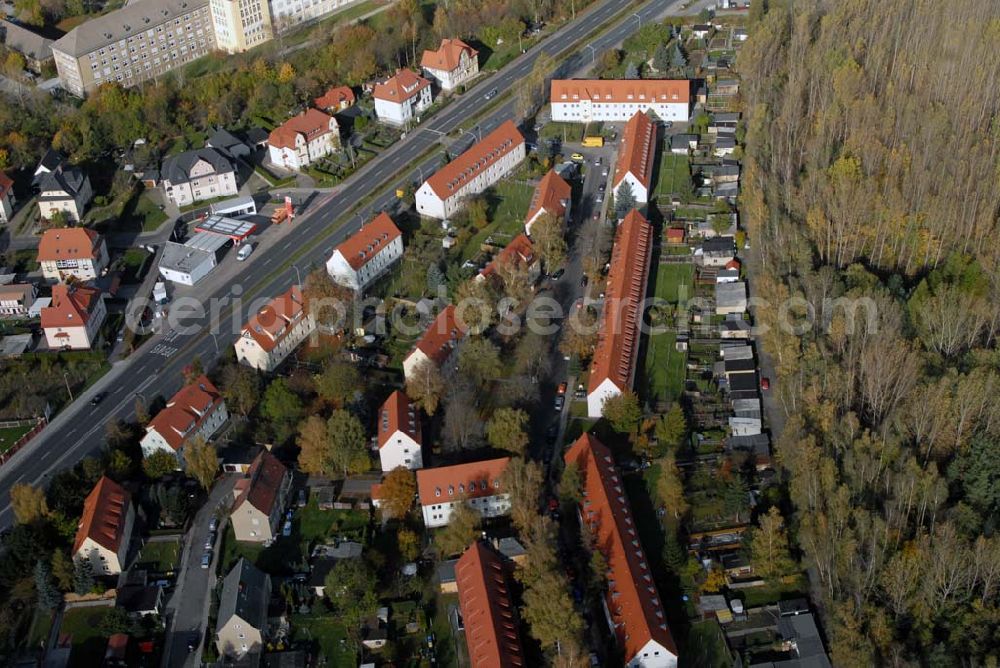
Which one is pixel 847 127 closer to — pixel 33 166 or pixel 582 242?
pixel 582 242

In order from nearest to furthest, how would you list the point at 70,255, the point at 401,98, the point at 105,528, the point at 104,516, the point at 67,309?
the point at 105,528, the point at 104,516, the point at 67,309, the point at 70,255, the point at 401,98


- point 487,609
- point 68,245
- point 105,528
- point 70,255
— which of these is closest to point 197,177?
point 68,245

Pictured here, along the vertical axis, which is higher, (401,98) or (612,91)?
(612,91)

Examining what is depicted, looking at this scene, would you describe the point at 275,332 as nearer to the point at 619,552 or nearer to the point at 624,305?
the point at 624,305

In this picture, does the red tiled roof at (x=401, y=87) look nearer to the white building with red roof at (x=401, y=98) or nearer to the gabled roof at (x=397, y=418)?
the white building with red roof at (x=401, y=98)

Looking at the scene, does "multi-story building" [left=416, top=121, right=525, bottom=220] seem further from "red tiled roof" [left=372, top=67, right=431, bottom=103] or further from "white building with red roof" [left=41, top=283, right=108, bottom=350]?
"white building with red roof" [left=41, top=283, right=108, bottom=350]

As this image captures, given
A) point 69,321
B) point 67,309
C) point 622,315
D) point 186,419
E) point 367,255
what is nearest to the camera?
point 186,419

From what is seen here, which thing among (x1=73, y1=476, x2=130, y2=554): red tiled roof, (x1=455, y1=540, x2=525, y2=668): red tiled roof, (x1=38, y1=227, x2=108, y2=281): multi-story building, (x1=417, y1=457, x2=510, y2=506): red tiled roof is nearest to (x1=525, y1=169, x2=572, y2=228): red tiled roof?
(x1=417, y1=457, x2=510, y2=506): red tiled roof
